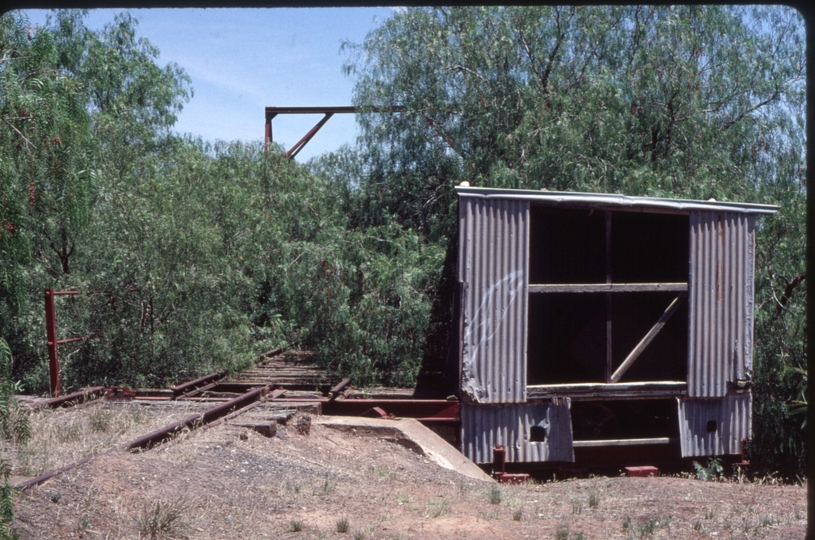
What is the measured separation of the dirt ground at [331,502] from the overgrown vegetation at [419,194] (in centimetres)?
484

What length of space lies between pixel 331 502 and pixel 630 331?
8.50 meters

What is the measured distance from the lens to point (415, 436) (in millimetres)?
9828

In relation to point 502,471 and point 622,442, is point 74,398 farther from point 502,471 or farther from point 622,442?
point 622,442

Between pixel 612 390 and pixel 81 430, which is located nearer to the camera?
pixel 81 430

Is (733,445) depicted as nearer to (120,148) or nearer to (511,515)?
(511,515)

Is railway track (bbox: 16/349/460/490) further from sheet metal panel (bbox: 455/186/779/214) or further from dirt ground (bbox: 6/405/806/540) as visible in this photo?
sheet metal panel (bbox: 455/186/779/214)

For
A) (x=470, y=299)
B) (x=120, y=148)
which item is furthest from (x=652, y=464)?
(x=120, y=148)

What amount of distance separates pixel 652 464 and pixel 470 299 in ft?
Result: 12.9

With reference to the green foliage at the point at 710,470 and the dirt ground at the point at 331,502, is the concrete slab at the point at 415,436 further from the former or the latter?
the green foliage at the point at 710,470

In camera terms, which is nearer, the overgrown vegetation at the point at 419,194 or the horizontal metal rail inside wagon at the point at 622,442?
the horizontal metal rail inside wagon at the point at 622,442

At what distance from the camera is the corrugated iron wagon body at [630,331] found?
1041 centimetres

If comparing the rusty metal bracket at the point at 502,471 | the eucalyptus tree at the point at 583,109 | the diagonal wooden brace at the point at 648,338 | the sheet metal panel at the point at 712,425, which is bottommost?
the rusty metal bracket at the point at 502,471

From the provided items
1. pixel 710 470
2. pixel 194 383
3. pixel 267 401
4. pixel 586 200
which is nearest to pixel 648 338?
pixel 710 470

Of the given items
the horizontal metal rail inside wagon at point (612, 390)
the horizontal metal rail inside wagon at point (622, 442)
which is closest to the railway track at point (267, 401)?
the horizontal metal rail inside wagon at point (612, 390)
